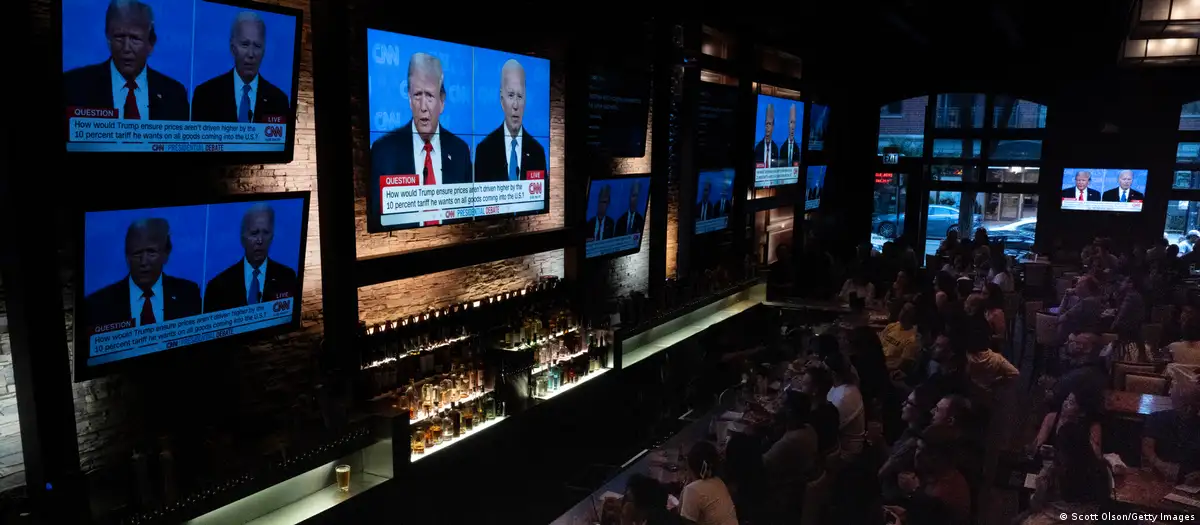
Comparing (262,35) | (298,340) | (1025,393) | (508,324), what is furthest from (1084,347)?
(262,35)

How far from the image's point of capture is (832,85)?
Result: 1277 cm

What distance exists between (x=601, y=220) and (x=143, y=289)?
4.07 metres

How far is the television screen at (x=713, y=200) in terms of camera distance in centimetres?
849

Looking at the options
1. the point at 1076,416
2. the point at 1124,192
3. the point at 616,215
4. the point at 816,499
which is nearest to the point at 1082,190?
the point at 1124,192

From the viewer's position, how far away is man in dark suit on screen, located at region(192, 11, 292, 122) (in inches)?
139

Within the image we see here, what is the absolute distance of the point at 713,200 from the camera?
8.77 m

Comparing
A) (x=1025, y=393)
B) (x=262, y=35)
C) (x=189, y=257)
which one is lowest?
(x=1025, y=393)

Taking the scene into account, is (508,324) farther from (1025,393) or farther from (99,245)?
(1025,393)

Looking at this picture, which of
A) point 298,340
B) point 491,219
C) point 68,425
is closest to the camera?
point 68,425

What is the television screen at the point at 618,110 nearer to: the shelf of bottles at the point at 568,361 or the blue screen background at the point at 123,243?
the shelf of bottles at the point at 568,361

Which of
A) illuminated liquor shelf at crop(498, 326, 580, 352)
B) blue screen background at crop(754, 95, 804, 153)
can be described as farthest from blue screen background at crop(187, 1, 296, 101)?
blue screen background at crop(754, 95, 804, 153)

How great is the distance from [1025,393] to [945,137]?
7.29 meters

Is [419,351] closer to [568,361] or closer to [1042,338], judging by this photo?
[568,361]

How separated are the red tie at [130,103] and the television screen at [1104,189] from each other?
1321 centimetres
